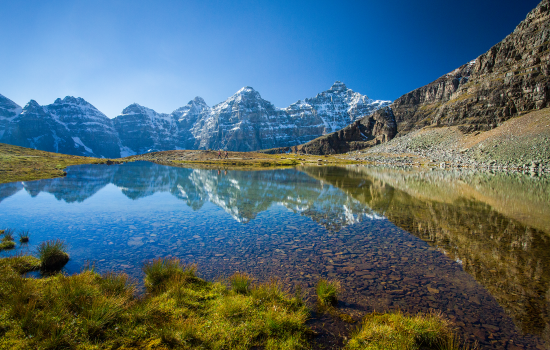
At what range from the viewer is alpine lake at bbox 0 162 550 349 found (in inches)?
317

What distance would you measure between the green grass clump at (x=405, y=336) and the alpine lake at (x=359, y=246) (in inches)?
48.2

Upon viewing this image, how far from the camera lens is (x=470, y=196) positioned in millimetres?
27891

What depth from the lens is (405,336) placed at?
19.2 ft

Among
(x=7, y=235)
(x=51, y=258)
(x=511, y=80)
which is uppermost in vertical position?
(x=511, y=80)

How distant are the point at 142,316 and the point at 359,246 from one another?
35.6 ft

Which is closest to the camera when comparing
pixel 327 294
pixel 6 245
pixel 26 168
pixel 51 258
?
pixel 327 294

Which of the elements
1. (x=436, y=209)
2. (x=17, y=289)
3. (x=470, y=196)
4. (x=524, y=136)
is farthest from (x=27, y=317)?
(x=524, y=136)

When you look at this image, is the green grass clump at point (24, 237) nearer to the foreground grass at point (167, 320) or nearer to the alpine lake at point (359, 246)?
the alpine lake at point (359, 246)

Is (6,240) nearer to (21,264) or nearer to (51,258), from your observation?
(21,264)

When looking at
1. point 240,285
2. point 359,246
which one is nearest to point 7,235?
point 240,285

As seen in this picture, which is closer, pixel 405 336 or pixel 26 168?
pixel 405 336

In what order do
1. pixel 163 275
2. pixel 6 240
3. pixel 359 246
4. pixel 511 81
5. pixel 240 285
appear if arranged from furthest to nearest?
pixel 511 81 < pixel 359 246 < pixel 6 240 < pixel 163 275 < pixel 240 285

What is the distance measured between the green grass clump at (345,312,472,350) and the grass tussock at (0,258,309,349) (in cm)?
150

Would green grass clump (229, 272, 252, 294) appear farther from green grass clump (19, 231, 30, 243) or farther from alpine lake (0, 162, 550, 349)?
green grass clump (19, 231, 30, 243)
